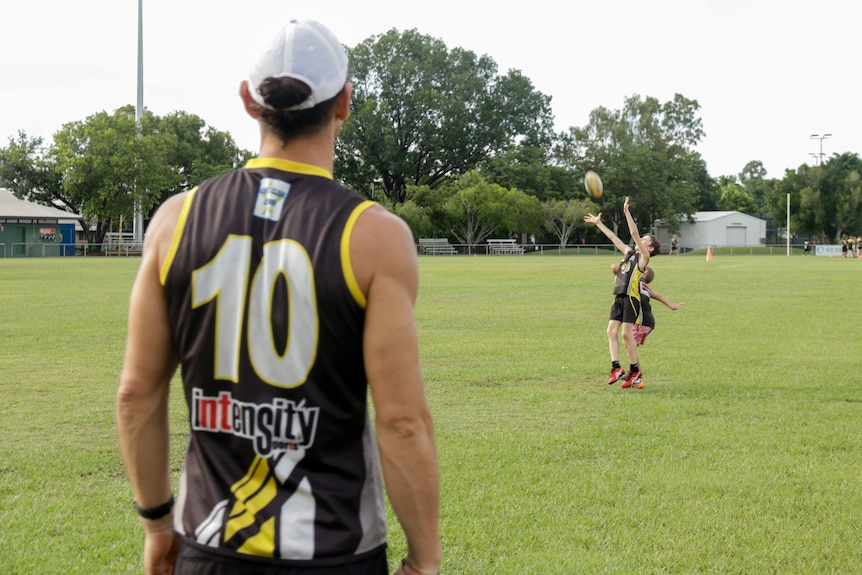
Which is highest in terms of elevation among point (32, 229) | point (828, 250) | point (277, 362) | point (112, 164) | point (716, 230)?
point (112, 164)

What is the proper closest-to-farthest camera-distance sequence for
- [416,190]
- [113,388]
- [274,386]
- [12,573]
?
[274,386] < [12,573] < [113,388] < [416,190]

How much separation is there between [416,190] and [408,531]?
74.6 m

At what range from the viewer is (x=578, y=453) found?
7305 millimetres

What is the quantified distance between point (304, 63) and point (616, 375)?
903 cm

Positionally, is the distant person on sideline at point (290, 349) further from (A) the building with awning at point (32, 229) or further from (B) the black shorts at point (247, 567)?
(A) the building with awning at point (32, 229)

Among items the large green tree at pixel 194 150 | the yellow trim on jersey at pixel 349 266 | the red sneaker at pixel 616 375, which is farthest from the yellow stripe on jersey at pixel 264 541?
the large green tree at pixel 194 150

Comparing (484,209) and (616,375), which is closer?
(616,375)

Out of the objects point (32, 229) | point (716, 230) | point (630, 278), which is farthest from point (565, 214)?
point (630, 278)

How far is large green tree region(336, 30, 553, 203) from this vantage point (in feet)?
267

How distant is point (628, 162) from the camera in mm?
83938

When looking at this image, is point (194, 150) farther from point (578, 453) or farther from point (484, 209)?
point (578, 453)

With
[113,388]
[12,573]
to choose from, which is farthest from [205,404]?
[113,388]

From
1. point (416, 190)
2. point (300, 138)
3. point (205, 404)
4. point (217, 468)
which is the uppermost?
point (416, 190)

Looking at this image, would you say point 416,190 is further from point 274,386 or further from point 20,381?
point 274,386
